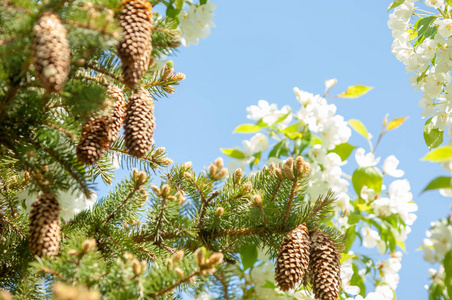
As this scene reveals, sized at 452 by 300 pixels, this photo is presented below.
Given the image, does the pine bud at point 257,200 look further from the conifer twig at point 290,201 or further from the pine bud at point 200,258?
the pine bud at point 200,258

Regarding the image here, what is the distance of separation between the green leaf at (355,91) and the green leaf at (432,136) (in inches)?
19.3

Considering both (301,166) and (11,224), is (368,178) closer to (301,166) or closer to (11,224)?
(301,166)

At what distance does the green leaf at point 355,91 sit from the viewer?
1.34 m

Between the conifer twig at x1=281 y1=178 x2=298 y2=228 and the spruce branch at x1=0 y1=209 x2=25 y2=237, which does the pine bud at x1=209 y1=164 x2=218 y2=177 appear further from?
the spruce branch at x1=0 y1=209 x2=25 y2=237

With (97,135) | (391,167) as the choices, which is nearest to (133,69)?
(97,135)

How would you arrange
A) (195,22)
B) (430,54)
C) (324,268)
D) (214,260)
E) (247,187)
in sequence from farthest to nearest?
1. (430,54)
2. (195,22)
3. (247,187)
4. (324,268)
5. (214,260)

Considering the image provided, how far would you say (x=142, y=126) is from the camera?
0.94m

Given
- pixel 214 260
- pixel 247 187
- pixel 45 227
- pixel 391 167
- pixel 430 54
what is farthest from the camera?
pixel 430 54

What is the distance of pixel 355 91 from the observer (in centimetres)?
136

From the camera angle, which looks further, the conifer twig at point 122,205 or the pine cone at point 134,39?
the conifer twig at point 122,205

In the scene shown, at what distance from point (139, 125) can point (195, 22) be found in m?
0.37

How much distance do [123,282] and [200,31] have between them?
657 millimetres

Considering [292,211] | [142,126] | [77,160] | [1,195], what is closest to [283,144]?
[292,211]

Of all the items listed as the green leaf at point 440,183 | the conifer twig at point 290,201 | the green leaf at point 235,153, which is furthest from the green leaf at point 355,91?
the green leaf at point 440,183
